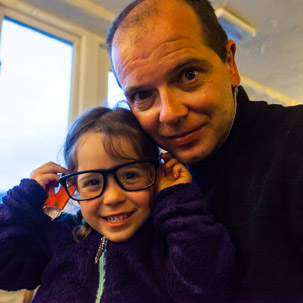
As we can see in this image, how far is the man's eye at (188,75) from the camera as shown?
2.59ft

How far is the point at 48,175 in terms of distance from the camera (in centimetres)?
→ 97

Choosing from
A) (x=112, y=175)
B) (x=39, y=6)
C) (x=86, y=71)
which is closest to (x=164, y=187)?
A: (x=112, y=175)

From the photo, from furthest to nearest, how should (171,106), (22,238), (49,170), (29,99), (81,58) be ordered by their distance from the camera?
(81,58), (29,99), (49,170), (22,238), (171,106)

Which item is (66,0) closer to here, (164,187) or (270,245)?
(164,187)

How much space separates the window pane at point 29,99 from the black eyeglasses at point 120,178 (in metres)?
0.82

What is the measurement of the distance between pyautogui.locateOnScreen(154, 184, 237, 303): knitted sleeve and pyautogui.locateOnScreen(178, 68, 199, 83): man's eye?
0.94ft

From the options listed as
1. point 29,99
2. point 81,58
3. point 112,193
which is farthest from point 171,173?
point 81,58

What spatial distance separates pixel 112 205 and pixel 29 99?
1185 millimetres

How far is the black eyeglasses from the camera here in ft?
2.62

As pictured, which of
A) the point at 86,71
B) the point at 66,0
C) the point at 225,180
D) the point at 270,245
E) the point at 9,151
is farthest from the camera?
the point at 86,71

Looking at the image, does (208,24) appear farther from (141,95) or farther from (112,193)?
(112,193)

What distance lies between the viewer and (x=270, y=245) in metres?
0.64

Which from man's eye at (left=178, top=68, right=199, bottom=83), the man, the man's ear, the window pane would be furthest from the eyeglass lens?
the window pane

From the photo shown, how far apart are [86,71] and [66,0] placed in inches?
16.3
